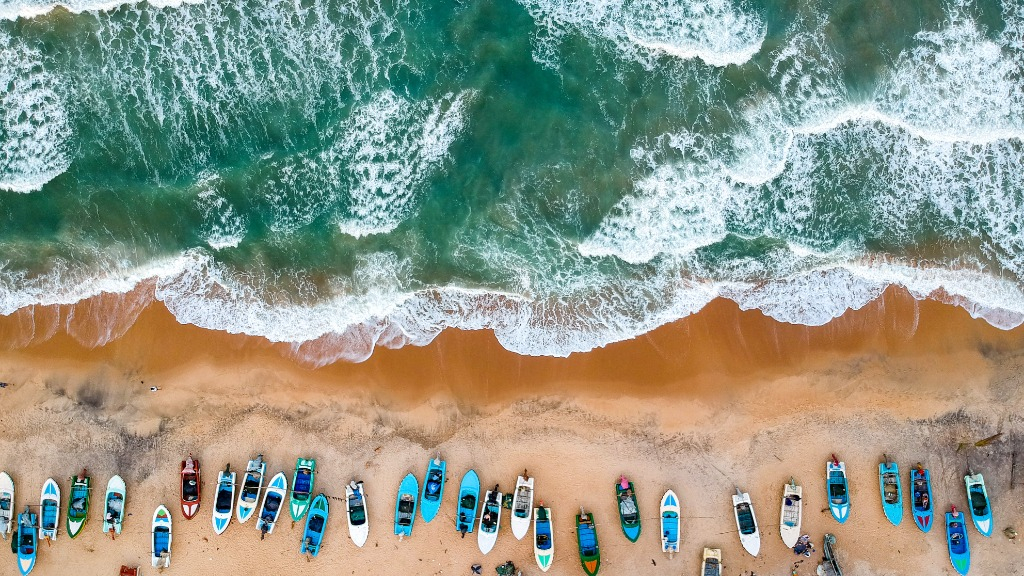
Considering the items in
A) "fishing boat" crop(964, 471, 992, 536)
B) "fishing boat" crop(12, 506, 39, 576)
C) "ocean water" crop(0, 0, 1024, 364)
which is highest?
"ocean water" crop(0, 0, 1024, 364)

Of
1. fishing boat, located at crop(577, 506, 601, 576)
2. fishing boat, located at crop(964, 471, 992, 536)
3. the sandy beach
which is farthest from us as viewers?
fishing boat, located at crop(577, 506, 601, 576)

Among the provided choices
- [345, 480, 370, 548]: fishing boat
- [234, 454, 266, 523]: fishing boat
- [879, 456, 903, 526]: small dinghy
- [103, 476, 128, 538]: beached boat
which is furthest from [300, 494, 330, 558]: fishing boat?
[879, 456, 903, 526]: small dinghy

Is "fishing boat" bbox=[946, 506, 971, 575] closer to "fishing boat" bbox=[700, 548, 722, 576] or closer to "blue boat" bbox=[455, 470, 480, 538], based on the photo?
"fishing boat" bbox=[700, 548, 722, 576]

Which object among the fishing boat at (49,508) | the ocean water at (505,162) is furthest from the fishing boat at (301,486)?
the fishing boat at (49,508)

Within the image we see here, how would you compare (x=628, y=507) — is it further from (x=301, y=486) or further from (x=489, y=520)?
(x=301, y=486)

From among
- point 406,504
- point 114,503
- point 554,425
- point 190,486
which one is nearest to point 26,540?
point 114,503

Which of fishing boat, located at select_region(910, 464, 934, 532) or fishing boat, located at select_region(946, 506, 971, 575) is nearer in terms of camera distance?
fishing boat, located at select_region(910, 464, 934, 532)
